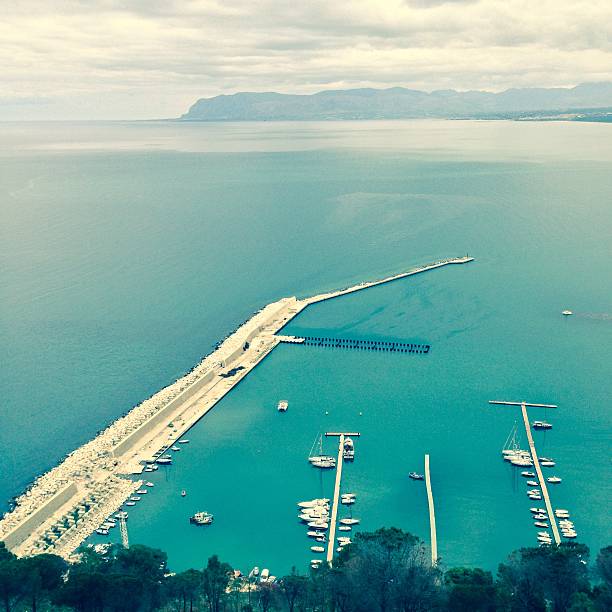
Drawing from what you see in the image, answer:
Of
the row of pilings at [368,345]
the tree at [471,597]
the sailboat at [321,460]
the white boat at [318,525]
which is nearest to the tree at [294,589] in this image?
the tree at [471,597]

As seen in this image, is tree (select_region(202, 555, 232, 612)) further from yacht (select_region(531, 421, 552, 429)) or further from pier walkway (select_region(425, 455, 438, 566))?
yacht (select_region(531, 421, 552, 429))

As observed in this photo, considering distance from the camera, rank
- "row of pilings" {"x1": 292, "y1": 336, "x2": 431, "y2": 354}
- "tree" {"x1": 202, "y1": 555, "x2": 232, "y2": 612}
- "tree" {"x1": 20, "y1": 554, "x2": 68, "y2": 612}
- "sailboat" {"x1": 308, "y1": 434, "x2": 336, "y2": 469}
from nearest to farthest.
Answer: "tree" {"x1": 20, "y1": 554, "x2": 68, "y2": 612} → "tree" {"x1": 202, "y1": 555, "x2": 232, "y2": 612} → "sailboat" {"x1": 308, "y1": 434, "x2": 336, "y2": 469} → "row of pilings" {"x1": 292, "y1": 336, "x2": 431, "y2": 354}

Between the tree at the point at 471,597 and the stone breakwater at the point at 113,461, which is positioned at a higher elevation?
the stone breakwater at the point at 113,461

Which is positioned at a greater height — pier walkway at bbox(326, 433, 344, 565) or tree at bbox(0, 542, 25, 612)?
pier walkway at bbox(326, 433, 344, 565)

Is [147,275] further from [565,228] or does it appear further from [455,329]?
[565,228]

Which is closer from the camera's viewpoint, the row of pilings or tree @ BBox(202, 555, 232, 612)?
tree @ BBox(202, 555, 232, 612)

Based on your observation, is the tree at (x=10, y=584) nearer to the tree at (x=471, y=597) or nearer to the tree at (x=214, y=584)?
the tree at (x=214, y=584)

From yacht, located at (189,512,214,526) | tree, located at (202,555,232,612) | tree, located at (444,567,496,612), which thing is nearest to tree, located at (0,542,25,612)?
tree, located at (202,555,232,612)
